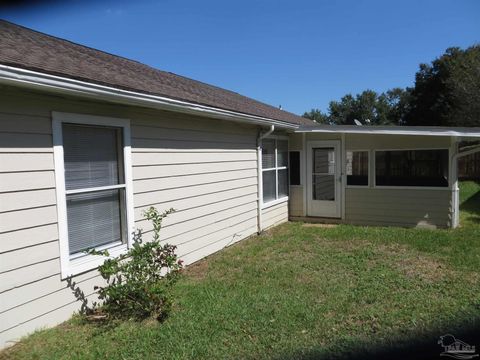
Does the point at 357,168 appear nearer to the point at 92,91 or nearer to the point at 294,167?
the point at 294,167

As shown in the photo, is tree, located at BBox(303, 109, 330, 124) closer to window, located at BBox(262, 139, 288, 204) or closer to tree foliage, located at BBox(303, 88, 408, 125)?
tree foliage, located at BBox(303, 88, 408, 125)

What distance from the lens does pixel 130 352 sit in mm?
3340

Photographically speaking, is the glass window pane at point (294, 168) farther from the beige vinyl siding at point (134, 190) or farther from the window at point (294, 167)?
the beige vinyl siding at point (134, 190)

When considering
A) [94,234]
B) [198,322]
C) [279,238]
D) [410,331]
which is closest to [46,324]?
[94,234]

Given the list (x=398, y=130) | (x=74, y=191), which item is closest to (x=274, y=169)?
(x=398, y=130)

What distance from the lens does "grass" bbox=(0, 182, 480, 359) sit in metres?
3.38

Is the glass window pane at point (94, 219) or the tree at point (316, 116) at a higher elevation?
the tree at point (316, 116)

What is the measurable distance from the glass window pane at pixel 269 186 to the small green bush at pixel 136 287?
473cm

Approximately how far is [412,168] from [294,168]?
2887mm

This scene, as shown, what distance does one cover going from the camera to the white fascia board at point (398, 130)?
303 inches

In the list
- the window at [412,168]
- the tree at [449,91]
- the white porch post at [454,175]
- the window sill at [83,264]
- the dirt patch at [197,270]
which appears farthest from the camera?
the tree at [449,91]

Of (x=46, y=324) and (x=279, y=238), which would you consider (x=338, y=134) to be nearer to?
(x=279, y=238)

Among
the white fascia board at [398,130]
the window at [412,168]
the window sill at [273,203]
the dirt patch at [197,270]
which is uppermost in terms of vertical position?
the white fascia board at [398,130]

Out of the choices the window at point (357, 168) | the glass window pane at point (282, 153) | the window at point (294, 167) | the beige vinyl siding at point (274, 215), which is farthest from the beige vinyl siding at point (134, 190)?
the window at point (357, 168)
